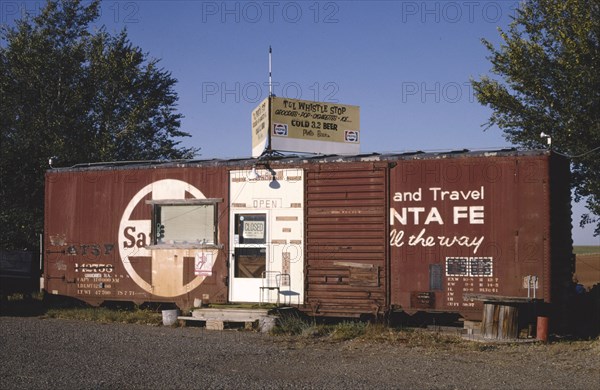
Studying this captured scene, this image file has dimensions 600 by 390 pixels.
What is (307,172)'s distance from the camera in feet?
48.2

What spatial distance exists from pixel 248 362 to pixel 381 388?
8.40 ft

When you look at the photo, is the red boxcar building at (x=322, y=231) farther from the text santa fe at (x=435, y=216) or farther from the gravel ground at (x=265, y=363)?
the gravel ground at (x=265, y=363)

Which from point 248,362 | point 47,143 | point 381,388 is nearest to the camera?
point 381,388

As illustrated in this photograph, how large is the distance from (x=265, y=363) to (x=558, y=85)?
523 inches

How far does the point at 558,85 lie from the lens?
19.7 m

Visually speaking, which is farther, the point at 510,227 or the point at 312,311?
the point at 312,311

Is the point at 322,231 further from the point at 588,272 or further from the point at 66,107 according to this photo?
the point at 588,272

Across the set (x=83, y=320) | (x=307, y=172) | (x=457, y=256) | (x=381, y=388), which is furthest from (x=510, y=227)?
(x=83, y=320)

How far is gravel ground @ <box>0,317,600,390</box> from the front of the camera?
8922 mm

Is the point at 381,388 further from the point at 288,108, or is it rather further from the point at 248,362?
the point at 288,108

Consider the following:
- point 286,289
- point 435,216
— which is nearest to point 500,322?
point 435,216

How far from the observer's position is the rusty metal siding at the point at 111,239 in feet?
50.7

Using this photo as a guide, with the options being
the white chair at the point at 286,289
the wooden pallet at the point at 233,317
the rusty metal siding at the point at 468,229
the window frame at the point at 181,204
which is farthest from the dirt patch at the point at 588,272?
the wooden pallet at the point at 233,317

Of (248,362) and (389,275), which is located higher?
(389,275)
